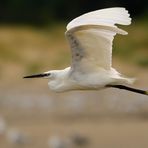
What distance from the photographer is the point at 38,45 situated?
23.6m

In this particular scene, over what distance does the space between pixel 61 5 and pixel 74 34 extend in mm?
18074

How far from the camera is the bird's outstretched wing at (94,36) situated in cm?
788

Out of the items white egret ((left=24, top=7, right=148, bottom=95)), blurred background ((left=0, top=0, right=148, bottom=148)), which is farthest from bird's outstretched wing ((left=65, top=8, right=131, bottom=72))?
blurred background ((left=0, top=0, right=148, bottom=148))

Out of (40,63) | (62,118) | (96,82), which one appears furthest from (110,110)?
(96,82)

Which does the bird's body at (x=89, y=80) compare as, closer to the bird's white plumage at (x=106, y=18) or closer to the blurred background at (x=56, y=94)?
the bird's white plumage at (x=106, y=18)

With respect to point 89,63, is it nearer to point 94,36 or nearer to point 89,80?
point 89,80

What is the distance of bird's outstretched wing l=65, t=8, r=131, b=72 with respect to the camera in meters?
7.88

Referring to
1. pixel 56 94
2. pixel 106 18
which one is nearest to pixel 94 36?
pixel 106 18

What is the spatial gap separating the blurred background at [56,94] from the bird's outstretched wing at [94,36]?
814 centimetres

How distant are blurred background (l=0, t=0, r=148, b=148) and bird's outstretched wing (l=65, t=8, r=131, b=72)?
8.14 metres

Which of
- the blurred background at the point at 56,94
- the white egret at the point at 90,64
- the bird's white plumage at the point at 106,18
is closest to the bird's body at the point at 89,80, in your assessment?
the white egret at the point at 90,64

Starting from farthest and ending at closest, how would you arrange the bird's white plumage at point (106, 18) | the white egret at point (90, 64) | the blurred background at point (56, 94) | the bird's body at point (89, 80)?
the blurred background at point (56, 94) < the bird's body at point (89, 80) < the white egret at point (90, 64) < the bird's white plumage at point (106, 18)

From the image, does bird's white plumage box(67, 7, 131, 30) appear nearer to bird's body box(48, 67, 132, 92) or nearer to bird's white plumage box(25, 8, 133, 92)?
bird's white plumage box(25, 8, 133, 92)

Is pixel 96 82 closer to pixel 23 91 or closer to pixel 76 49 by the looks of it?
pixel 76 49
